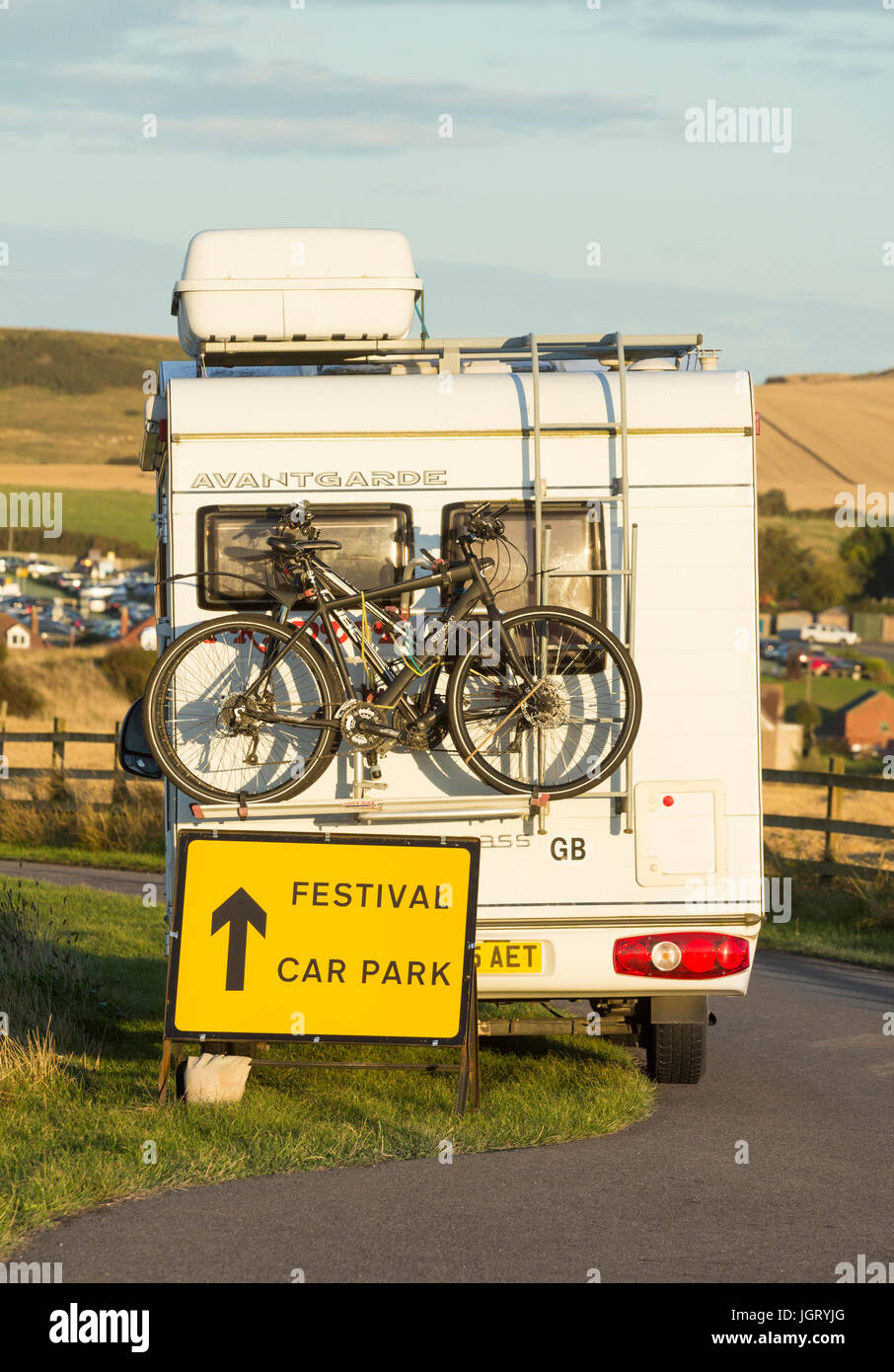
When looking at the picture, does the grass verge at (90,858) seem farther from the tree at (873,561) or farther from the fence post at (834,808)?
the tree at (873,561)

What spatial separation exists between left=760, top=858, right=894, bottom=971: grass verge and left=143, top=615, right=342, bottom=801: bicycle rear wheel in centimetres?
646

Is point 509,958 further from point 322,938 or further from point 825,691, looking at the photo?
point 825,691

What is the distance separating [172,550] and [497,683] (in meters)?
1.50

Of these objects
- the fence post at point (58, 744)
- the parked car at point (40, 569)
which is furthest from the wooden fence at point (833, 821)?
the parked car at point (40, 569)

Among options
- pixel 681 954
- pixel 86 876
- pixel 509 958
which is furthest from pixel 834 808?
pixel 509 958

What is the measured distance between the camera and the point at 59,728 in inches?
909

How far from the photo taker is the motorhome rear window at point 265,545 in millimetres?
7641

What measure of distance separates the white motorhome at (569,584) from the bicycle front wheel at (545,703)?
169 millimetres

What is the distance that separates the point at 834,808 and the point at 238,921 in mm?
9289

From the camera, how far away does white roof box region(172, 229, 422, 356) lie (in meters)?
8.38

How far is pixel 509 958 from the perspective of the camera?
764 centimetres

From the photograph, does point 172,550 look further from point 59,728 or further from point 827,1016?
point 59,728

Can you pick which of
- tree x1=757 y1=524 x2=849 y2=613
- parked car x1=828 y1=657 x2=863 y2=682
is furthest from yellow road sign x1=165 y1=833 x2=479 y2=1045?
tree x1=757 y1=524 x2=849 y2=613
